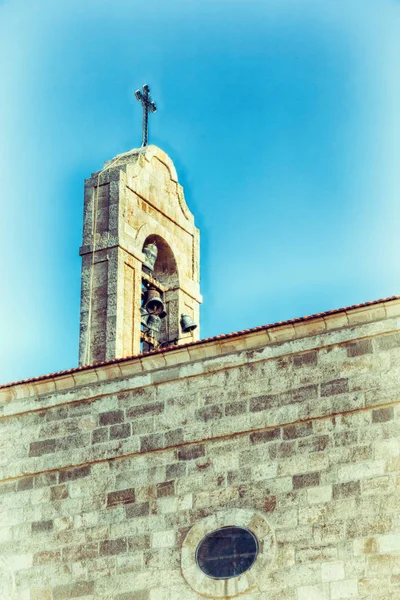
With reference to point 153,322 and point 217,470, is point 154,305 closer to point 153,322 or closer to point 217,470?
point 153,322

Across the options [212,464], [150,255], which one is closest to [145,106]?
[150,255]

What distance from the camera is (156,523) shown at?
753 inches

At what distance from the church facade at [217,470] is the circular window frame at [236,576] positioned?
2cm

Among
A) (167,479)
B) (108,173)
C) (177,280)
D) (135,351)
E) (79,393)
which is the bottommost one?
(167,479)

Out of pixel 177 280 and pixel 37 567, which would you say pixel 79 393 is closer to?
pixel 37 567

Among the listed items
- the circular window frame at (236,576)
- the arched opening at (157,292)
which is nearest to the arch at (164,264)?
the arched opening at (157,292)

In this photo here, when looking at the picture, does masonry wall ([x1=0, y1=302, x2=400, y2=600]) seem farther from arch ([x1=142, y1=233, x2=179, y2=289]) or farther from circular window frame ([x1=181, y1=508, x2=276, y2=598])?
arch ([x1=142, y1=233, x2=179, y2=289])

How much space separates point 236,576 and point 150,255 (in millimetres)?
8454

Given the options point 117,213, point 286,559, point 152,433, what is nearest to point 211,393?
point 152,433

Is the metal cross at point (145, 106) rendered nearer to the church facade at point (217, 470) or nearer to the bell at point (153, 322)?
the bell at point (153, 322)

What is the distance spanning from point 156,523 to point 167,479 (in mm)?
567

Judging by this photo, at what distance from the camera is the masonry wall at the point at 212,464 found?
18.1 m

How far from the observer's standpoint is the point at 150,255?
1014 inches

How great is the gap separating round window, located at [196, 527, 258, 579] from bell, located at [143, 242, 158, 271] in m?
7.68
